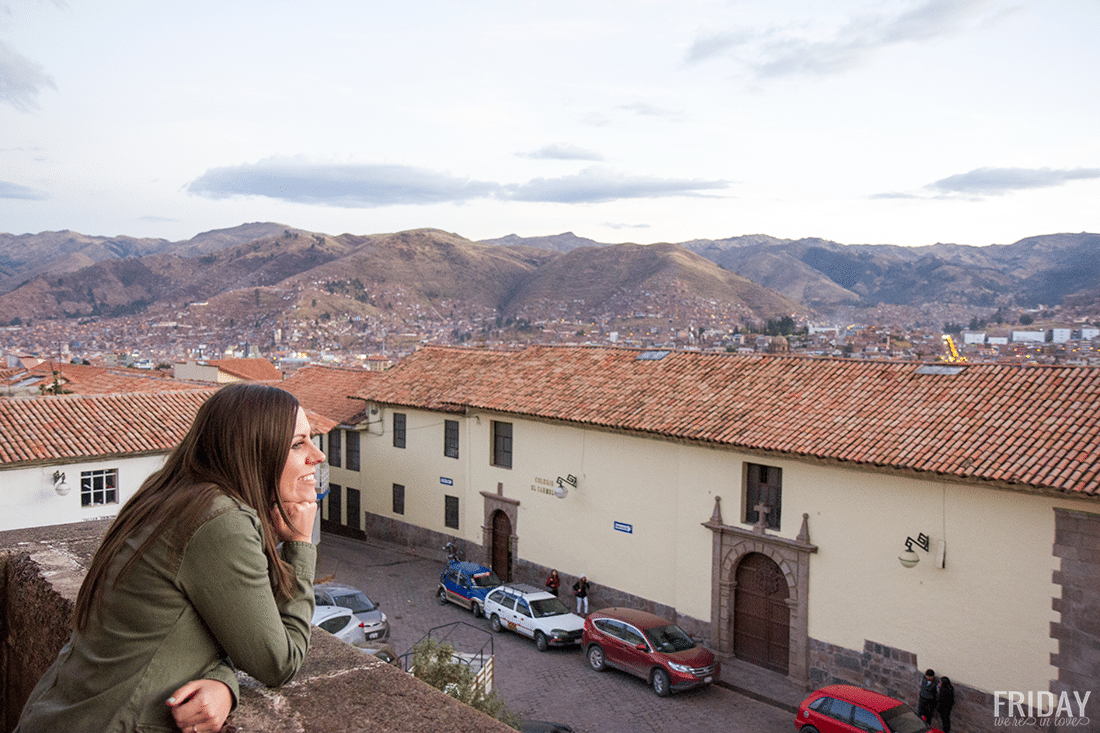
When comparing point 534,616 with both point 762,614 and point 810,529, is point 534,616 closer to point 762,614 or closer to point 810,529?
point 762,614

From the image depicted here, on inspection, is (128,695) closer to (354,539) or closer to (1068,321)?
(354,539)

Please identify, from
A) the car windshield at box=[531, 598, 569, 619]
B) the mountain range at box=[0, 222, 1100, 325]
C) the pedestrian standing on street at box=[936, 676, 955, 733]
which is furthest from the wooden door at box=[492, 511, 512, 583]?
the mountain range at box=[0, 222, 1100, 325]

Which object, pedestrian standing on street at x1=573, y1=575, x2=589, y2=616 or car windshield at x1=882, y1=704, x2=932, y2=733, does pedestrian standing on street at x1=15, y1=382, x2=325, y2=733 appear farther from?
pedestrian standing on street at x1=573, y1=575, x2=589, y2=616

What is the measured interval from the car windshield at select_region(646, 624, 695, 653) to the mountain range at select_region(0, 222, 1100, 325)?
10031 cm

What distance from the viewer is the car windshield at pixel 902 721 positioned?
11828 mm

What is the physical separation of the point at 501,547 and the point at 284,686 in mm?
20771

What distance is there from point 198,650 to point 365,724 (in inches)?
22.4

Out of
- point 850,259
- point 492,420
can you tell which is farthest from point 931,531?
point 850,259

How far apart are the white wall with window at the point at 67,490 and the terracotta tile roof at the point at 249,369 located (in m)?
27.8

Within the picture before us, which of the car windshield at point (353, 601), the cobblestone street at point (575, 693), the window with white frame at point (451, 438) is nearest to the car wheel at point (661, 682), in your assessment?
the cobblestone street at point (575, 693)

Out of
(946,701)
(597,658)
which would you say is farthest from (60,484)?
(946,701)

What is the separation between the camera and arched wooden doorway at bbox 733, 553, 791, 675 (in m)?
16.1

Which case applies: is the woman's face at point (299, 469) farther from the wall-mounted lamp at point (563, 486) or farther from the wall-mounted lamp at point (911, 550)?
the wall-mounted lamp at point (563, 486)

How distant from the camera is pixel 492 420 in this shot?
74.7 ft
